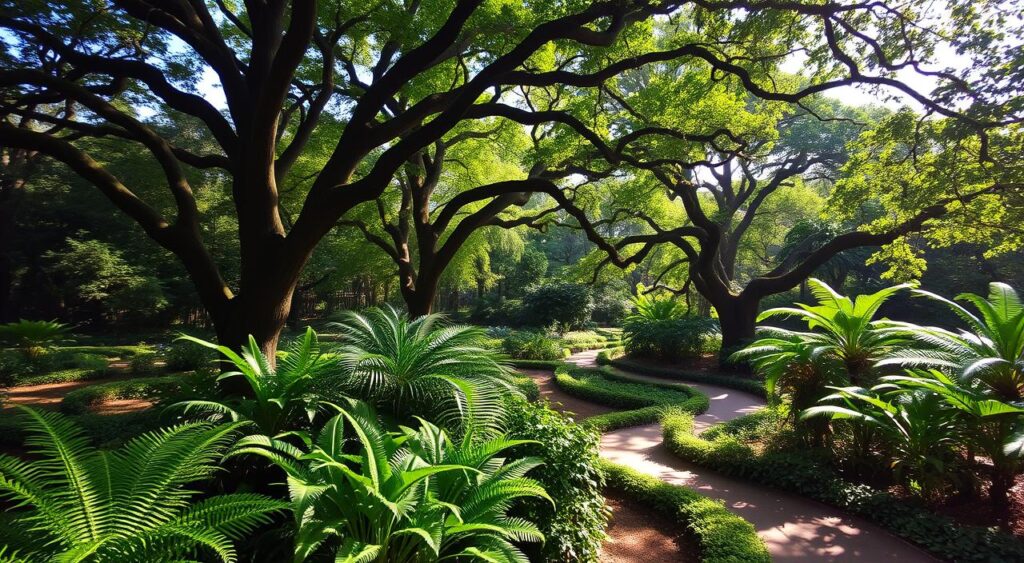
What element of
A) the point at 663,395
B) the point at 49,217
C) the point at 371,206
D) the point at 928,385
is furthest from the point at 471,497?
the point at 49,217

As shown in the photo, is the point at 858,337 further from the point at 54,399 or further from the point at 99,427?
the point at 54,399

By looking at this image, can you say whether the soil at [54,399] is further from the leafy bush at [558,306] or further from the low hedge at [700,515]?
the leafy bush at [558,306]

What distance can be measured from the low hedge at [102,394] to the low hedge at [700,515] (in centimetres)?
753

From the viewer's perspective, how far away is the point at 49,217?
19156 mm

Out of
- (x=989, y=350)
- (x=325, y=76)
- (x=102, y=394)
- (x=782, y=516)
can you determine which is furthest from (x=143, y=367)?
(x=989, y=350)

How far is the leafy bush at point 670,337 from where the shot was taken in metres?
13.1

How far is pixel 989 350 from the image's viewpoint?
183 inches

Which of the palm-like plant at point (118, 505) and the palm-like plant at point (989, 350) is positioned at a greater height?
the palm-like plant at point (989, 350)

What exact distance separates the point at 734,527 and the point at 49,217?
27623 millimetres

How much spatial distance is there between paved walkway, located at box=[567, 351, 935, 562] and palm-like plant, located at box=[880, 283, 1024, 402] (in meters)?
1.67

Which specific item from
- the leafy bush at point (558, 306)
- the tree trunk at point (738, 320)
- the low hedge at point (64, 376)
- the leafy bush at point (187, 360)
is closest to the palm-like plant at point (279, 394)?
the leafy bush at point (187, 360)

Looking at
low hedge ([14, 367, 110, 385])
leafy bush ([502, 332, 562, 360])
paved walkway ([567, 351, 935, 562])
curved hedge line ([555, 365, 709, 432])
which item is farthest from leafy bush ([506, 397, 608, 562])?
low hedge ([14, 367, 110, 385])

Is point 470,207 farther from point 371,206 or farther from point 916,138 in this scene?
point 916,138

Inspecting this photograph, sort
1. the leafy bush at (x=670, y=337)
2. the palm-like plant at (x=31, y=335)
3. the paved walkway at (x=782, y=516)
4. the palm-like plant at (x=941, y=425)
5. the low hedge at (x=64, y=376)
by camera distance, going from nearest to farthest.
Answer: the paved walkway at (x=782, y=516), the palm-like plant at (x=941, y=425), the low hedge at (x=64, y=376), the palm-like plant at (x=31, y=335), the leafy bush at (x=670, y=337)
